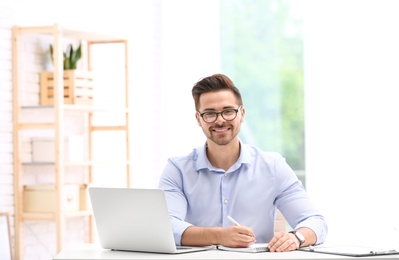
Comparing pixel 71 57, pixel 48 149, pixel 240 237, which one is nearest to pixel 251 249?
pixel 240 237

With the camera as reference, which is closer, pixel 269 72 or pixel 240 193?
pixel 240 193

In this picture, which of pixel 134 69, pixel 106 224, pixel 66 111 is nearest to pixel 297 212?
pixel 106 224

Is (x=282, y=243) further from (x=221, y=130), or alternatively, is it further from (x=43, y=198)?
(x=43, y=198)

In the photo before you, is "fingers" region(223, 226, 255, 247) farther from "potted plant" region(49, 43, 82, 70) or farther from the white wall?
"potted plant" region(49, 43, 82, 70)

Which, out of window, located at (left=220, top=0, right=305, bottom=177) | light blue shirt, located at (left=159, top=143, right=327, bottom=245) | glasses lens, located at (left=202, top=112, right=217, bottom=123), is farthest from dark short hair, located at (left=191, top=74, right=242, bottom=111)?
window, located at (left=220, top=0, right=305, bottom=177)

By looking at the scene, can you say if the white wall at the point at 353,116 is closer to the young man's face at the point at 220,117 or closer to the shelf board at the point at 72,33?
the shelf board at the point at 72,33

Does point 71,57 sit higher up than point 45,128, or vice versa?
point 71,57

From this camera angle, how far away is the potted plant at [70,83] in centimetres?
480

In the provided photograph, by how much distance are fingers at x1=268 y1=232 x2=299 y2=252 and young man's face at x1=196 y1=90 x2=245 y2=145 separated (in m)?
0.54

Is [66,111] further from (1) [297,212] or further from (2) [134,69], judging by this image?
(1) [297,212]

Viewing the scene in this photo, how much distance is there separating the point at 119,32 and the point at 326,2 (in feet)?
4.65

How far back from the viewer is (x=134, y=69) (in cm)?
571

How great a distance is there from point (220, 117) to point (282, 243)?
2.07ft

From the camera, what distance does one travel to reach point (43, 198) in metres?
4.67
